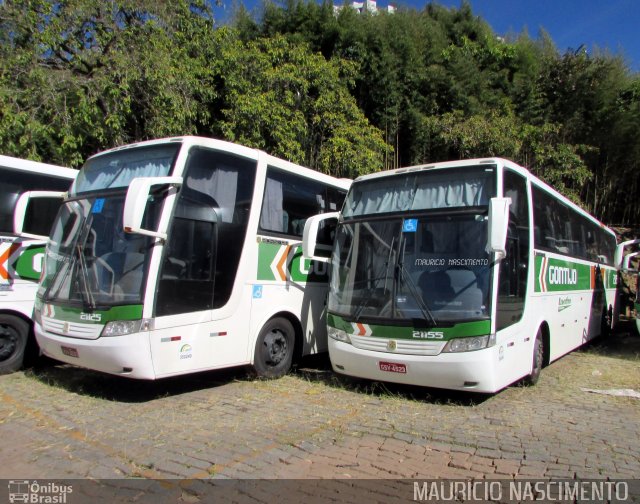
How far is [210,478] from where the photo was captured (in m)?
4.41

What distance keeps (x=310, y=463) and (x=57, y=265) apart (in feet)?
14.6

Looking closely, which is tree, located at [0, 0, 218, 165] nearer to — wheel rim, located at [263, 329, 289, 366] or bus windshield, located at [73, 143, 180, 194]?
bus windshield, located at [73, 143, 180, 194]

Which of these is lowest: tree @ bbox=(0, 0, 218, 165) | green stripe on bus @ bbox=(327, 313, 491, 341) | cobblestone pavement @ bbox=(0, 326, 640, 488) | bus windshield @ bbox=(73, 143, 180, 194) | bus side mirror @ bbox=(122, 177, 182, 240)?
cobblestone pavement @ bbox=(0, 326, 640, 488)

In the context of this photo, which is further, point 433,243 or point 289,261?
point 289,261

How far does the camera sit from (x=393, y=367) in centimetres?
664

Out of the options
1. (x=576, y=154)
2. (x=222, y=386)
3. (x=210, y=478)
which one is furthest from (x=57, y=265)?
(x=576, y=154)

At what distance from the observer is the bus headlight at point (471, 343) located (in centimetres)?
621

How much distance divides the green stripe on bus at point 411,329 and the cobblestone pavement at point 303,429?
34.8 inches

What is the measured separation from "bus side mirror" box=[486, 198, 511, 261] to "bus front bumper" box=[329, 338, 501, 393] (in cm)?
121

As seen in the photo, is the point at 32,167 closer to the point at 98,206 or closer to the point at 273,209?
the point at 98,206

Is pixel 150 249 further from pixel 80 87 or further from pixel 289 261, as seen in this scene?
pixel 80 87

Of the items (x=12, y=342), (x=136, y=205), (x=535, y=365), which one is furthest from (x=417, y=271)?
(x=12, y=342)

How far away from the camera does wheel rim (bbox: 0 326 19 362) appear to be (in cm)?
794

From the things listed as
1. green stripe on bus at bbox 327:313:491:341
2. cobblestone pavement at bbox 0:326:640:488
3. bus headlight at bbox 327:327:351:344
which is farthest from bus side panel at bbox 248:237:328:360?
green stripe on bus at bbox 327:313:491:341
